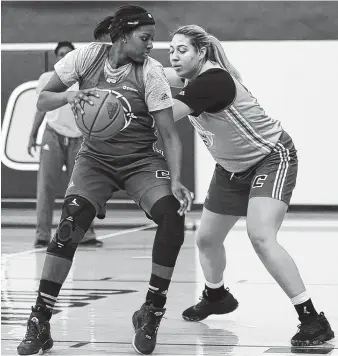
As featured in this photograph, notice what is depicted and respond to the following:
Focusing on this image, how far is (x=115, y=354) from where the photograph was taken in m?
5.10

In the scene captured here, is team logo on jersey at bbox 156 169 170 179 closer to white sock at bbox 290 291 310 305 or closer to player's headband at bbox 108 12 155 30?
player's headband at bbox 108 12 155 30

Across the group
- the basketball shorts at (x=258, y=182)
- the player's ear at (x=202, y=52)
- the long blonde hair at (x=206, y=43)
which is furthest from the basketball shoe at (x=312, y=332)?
the player's ear at (x=202, y=52)

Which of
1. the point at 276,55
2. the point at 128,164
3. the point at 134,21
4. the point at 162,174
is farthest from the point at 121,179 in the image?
the point at 276,55

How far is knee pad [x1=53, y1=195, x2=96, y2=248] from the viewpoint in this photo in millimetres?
5137

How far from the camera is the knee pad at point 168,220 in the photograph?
516 cm

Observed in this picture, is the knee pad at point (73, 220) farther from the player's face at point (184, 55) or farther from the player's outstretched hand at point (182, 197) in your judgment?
the player's face at point (184, 55)

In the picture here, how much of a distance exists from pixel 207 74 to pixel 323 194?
363 inches

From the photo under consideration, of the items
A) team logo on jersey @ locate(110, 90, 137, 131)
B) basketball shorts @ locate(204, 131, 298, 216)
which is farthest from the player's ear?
basketball shorts @ locate(204, 131, 298, 216)

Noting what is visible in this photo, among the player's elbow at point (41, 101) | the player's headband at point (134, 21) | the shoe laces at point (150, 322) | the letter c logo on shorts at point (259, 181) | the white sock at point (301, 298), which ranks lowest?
the shoe laces at point (150, 322)

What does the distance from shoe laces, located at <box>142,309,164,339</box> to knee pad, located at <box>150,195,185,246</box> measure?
0.36m

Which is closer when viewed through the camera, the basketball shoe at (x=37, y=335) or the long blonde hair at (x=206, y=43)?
the basketball shoe at (x=37, y=335)

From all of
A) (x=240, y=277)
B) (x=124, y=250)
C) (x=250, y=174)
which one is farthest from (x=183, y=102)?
(x=124, y=250)

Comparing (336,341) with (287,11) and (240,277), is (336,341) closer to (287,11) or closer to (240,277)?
(240,277)

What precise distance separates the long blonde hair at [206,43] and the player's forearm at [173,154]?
0.60 m
